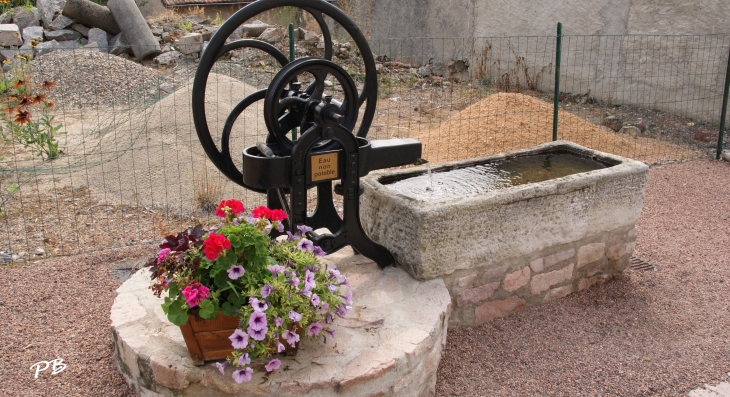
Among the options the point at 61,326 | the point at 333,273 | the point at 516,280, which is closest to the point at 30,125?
the point at 61,326

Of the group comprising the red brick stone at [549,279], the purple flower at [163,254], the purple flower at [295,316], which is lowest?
the red brick stone at [549,279]

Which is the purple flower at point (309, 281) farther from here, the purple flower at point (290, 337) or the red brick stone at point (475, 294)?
the red brick stone at point (475, 294)

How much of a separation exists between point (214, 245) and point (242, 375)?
518 millimetres

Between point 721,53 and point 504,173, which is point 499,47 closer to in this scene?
point 721,53

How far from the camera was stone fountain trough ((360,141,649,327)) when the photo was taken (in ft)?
11.0

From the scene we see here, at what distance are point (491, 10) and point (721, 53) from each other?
4.31 meters

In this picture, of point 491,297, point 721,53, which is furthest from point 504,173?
point 721,53

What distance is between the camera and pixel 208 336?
2.50m

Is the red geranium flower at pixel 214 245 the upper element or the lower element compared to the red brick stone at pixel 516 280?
upper

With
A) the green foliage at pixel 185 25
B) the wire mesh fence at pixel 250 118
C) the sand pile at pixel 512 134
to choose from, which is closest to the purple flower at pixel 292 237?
the wire mesh fence at pixel 250 118

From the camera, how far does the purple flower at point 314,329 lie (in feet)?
8.43

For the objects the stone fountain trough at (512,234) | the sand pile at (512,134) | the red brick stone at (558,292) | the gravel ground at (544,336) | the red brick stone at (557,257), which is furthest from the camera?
the sand pile at (512,134)

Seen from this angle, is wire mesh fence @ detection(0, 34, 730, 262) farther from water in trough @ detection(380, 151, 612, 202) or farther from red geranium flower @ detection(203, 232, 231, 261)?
red geranium flower @ detection(203, 232, 231, 261)

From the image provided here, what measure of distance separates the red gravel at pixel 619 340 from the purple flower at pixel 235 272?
4.24 feet
